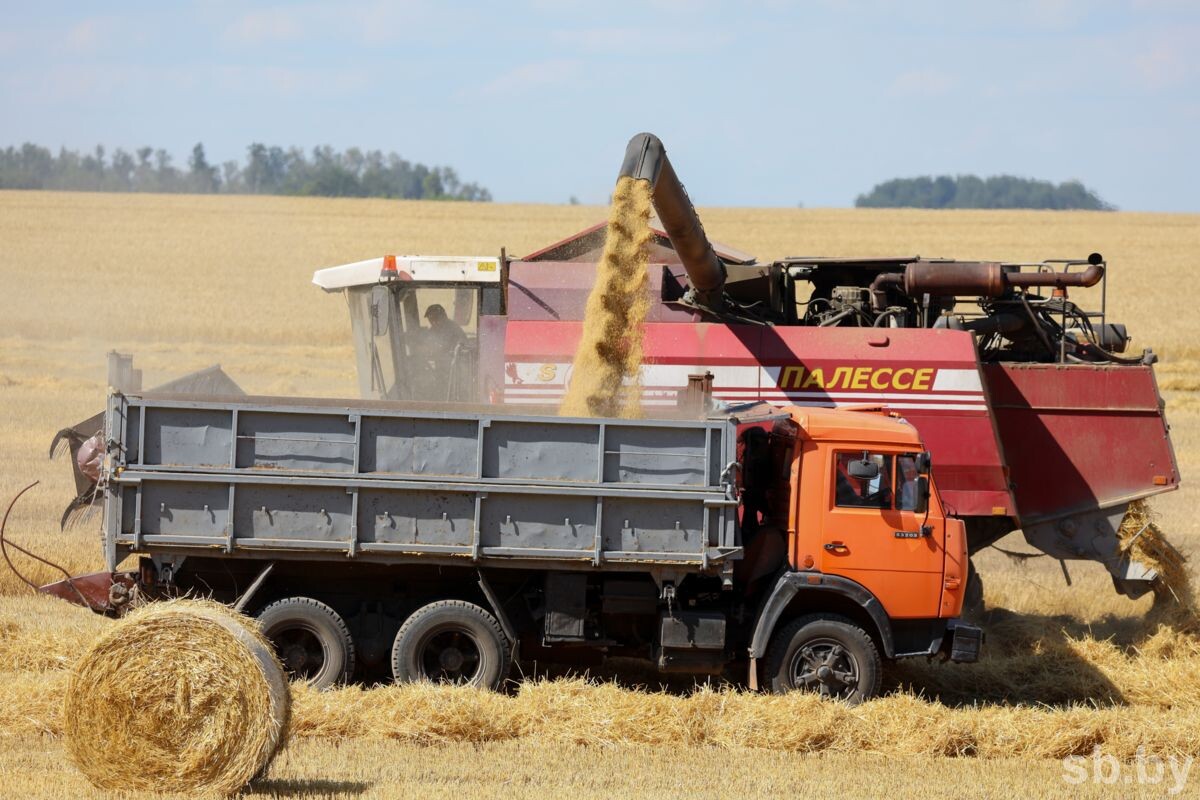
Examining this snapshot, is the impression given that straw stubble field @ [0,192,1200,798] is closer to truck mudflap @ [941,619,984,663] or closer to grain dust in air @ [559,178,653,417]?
truck mudflap @ [941,619,984,663]

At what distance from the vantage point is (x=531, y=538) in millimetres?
9922

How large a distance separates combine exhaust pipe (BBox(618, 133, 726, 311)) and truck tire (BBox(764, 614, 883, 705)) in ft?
11.7

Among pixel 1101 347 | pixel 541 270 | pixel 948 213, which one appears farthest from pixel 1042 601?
pixel 948 213

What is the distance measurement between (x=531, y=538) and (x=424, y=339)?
17.3 ft

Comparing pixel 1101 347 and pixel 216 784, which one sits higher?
pixel 1101 347

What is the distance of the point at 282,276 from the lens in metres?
46.3

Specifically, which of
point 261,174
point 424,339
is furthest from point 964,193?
point 424,339

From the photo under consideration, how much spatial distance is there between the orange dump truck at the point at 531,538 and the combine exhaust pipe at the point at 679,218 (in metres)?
2.23

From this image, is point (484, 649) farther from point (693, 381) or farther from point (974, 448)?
point (974, 448)

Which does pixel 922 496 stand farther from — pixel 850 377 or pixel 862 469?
pixel 850 377

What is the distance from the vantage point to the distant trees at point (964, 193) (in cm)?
13325

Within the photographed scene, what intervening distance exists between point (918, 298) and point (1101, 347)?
181cm

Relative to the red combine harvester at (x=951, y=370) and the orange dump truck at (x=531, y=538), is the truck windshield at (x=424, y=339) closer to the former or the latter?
the red combine harvester at (x=951, y=370)

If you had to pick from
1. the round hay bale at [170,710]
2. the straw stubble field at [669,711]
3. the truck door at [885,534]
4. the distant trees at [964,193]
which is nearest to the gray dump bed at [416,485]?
the truck door at [885,534]
